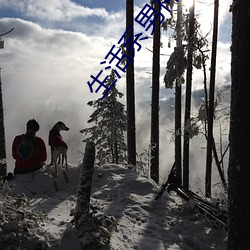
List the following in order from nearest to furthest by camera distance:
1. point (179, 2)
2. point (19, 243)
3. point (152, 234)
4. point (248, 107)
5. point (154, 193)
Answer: point (248, 107) → point (19, 243) → point (152, 234) → point (154, 193) → point (179, 2)

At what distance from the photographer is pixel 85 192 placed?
587 centimetres

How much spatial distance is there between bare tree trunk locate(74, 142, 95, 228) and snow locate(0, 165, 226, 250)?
Answer: 324mm

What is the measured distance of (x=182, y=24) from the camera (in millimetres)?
18031

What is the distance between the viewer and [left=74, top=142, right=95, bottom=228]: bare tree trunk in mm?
5680

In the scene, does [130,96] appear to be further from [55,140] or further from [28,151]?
[28,151]

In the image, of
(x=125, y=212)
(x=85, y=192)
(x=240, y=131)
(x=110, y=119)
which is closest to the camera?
(x=240, y=131)

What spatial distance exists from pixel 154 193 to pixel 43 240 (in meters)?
4.43

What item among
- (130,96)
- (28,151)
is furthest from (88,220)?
(130,96)

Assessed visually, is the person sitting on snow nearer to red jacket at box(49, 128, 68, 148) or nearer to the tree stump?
red jacket at box(49, 128, 68, 148)

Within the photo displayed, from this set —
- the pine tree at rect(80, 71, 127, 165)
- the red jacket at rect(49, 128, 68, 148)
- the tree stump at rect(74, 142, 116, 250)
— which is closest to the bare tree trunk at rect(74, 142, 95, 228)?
the tree stump at rect(74, 142, 116, 250)

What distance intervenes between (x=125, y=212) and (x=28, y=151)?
3680 millimetres

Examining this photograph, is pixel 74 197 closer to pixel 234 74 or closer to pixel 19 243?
pixel 19 243

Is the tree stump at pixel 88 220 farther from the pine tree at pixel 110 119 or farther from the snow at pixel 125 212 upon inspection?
the pine tree at pixel 110 119

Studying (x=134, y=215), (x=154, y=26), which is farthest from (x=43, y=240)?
(x=154, y=26)
